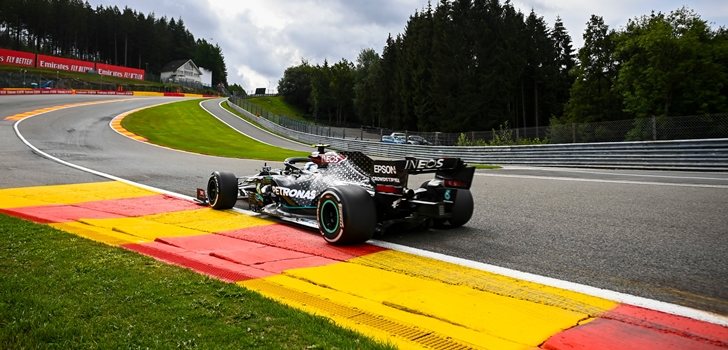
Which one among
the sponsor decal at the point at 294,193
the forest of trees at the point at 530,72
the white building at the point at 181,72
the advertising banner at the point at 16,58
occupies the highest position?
the white building at the point at 181,72

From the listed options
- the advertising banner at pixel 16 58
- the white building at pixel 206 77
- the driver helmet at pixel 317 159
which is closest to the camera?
the driver helmet at pixel 317 159

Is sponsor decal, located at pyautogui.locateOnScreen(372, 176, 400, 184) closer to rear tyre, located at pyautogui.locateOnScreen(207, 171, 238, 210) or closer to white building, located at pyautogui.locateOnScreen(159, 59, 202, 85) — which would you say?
rear tyre, located at pyautogui.locateOnScreen(207, 171, 238, 210)

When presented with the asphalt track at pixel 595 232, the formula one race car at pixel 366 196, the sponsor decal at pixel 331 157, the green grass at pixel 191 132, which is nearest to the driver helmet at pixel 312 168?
the formula one race car at pixel 366 196

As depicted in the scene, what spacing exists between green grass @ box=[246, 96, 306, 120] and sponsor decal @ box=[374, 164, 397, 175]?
4015 inches

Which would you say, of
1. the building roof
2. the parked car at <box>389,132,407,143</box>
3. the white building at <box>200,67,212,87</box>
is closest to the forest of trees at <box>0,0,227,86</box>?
the building roof

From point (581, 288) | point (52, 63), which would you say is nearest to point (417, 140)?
point (581, 288)

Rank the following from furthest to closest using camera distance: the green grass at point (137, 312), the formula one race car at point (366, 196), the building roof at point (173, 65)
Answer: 1. the building roof at point (173, 65)
2. the formula one race car at point (366, 196)
3. the green grass at point (137, 312)

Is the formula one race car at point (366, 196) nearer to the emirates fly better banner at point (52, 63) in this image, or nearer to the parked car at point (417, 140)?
the parked car at point (417, 140)

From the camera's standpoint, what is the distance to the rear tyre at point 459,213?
6564 millimetres

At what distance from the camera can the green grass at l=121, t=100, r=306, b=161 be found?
91.2ft

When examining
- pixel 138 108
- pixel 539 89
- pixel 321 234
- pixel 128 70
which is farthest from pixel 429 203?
pixel 128 70

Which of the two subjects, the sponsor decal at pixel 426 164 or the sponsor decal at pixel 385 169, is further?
the sponsor decal at pixel 426 164

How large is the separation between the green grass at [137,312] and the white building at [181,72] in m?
128

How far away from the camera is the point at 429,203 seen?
5750 mm
